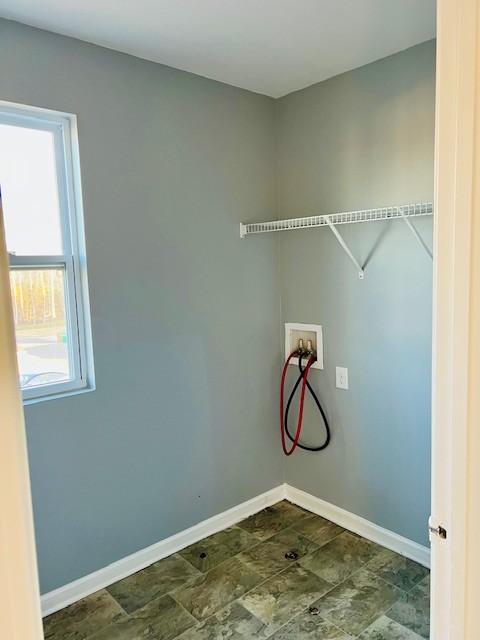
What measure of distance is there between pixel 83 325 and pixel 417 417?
1.67 metres

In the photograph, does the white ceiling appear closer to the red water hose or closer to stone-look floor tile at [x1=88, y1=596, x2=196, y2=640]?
the red water hose

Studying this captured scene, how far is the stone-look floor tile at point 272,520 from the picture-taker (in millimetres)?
2748

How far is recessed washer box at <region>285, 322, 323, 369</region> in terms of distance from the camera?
2.80 metres

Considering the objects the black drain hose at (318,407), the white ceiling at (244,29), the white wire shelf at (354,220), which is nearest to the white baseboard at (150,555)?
the black drain hose at (318,407)

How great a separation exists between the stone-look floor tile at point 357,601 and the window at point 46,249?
4.86 ft

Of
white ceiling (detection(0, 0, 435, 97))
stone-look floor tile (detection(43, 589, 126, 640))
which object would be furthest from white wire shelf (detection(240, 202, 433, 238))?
stone-look floor tile (detection(43, 589, 126, 640))

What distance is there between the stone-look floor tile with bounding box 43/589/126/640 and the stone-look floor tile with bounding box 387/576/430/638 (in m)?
1.19

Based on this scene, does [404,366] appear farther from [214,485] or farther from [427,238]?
[214,485]

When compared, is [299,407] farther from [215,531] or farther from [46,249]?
[46,249]

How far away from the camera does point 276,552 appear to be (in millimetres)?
2541

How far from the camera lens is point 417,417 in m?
2.38

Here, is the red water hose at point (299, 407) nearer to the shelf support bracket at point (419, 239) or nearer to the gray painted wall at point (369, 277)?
the gray painted wall at point (369, 277)

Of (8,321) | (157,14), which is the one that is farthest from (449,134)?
(157,14)

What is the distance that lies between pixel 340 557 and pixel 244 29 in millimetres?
2526
